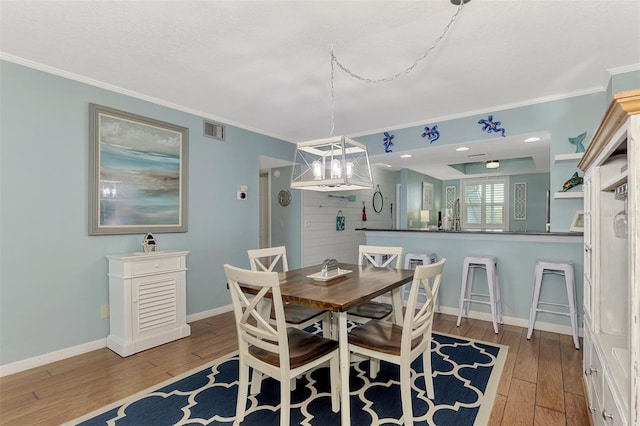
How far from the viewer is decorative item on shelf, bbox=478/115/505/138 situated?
3693 millimetres

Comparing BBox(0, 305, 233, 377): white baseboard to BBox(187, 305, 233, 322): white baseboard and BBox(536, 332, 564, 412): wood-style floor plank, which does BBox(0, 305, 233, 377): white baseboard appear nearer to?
BBox(187, 305, 233, 322): white baseboard

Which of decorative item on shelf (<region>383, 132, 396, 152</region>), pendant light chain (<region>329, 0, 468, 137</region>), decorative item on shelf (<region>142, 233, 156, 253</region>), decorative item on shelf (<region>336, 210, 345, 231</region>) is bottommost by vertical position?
decorative item on shelf (<region>142, 233, 156, 253</region>)

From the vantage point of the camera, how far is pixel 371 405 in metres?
2.05

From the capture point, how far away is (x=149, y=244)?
3.20 m

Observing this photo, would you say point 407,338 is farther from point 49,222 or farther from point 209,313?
point 49,222

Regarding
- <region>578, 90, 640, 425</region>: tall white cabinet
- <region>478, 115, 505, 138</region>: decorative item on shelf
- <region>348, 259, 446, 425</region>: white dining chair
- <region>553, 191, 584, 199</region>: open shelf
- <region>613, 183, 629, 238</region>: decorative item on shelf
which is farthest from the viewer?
<region>478, 115, 505, 138</region>: decorative item on shelf

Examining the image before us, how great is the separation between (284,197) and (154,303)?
292cm

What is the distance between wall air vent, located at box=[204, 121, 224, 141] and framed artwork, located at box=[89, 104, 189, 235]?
28cm

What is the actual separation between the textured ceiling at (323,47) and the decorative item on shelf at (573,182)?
Answer: 0.86 metres

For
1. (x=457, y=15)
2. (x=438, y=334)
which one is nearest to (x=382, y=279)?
(x=438, y=334)

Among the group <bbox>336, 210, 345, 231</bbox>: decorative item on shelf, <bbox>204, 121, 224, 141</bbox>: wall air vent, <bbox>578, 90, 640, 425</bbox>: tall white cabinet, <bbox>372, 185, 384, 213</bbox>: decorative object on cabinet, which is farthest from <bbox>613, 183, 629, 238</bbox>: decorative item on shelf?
<bbox>372, 185, 384, 213</bbox>: decorative object on cabinet

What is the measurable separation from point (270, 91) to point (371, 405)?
2834 millimetres

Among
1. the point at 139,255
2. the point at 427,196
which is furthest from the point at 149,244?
the point at 427,196

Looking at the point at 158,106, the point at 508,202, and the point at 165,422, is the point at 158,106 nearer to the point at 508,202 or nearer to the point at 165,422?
the point at 165,422
